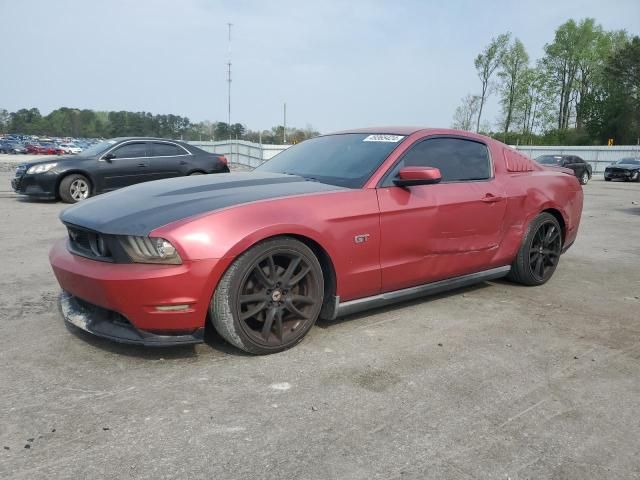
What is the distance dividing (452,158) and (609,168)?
2635 cm

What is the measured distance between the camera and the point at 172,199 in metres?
3.23

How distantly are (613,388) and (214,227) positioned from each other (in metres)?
2.35

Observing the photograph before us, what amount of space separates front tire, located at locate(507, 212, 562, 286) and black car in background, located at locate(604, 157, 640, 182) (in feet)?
80.5

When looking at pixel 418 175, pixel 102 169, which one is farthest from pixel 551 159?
pixel 418 175

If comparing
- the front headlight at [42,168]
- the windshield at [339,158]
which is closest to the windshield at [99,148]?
the front headlight at [42,168]

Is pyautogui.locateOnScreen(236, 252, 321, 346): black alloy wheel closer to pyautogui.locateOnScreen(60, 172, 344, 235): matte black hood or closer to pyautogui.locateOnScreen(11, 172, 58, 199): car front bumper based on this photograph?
pyautogui.locateOnScreen(60, 172, 344, 235): matte black hood

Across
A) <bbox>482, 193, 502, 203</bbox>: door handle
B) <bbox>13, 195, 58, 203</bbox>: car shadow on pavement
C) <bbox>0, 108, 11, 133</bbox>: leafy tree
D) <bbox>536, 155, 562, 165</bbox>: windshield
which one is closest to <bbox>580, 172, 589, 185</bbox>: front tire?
<bbox>536, 155, 562, 165</bbox>: windshield

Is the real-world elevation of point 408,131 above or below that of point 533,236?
above

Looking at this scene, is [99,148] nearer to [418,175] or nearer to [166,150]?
[166,150]

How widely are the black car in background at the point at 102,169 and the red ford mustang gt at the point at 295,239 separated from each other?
668cm

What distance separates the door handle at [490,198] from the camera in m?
4.25

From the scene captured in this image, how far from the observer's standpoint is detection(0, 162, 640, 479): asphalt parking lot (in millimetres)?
2139

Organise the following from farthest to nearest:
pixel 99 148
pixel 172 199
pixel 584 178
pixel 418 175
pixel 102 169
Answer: pixel 584 178 < pixel 99 148 < pixel 102 169 < pixel 418 175 < pixel 172 199

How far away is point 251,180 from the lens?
12.2 ft
